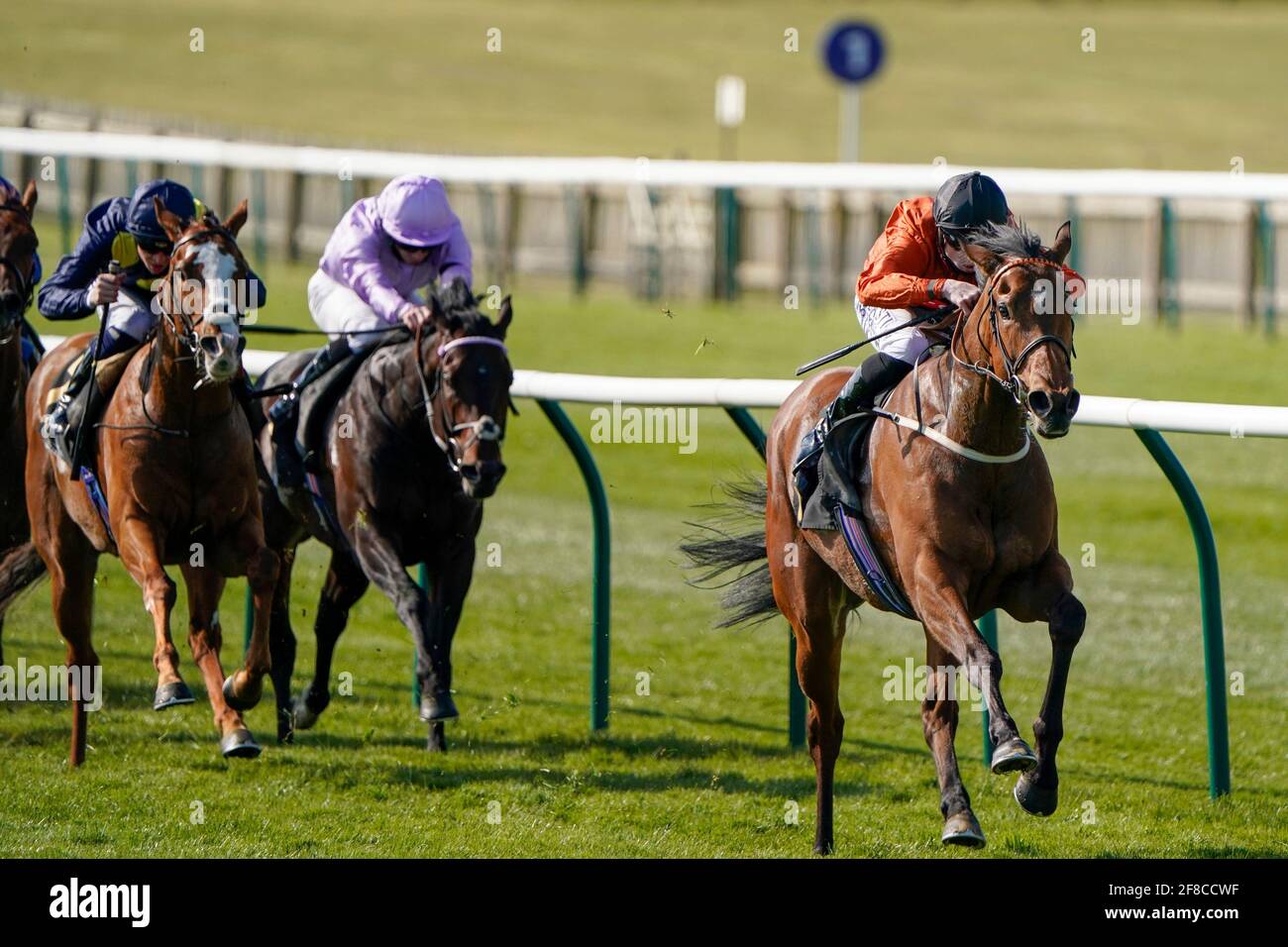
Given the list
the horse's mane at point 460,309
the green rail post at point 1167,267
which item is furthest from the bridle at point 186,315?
the green rail post at point 1167,267

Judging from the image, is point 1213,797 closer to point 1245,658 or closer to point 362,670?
point 1245,658

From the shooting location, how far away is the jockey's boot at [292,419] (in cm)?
677

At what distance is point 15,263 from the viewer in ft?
20.7

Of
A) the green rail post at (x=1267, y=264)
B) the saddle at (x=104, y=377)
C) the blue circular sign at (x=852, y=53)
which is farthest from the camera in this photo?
the blue circular sign at (x=852, y=53)

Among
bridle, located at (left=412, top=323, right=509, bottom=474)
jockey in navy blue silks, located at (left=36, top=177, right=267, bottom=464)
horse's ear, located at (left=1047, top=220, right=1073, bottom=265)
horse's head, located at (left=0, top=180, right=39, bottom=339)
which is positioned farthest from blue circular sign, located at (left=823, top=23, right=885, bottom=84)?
horse's ear, located at (left=1047, top=220, right=1073, bottom=265)

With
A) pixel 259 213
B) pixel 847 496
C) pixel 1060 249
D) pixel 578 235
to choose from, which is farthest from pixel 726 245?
pixel 1060 249

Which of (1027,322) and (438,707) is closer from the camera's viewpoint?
(1027,322)

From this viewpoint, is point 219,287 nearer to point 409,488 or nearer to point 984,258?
point 409,488

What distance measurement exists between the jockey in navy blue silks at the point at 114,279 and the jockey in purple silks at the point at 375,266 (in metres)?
0.50

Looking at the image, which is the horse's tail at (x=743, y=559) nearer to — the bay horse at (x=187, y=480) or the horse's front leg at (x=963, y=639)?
the horse's front leg at (x=963, y=639)

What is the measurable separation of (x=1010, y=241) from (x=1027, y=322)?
263mm

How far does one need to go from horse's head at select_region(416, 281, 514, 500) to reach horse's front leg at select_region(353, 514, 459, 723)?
18.4 inches

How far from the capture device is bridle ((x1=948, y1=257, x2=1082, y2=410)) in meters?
4.52

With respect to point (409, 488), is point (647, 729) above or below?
below
